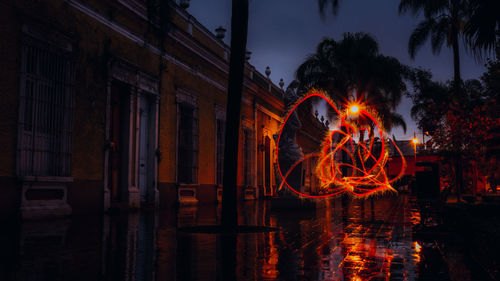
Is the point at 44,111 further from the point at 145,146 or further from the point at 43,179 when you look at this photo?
the point at 145,146

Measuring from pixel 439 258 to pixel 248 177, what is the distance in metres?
23.0

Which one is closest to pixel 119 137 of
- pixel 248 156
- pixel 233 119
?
pixel 233 119

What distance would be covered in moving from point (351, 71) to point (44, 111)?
22148mm

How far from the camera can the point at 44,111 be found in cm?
1194

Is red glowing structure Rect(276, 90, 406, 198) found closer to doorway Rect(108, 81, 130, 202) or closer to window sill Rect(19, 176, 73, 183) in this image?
doorway Rect(108, 81, 130, 202)

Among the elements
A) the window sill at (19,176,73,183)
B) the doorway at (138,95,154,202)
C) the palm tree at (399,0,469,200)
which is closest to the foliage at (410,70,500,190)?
the palm tree at (399,0,469,200)

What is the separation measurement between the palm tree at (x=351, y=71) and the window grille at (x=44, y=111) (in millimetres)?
19871

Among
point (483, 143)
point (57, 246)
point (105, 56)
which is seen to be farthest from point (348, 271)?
point (483, 143)

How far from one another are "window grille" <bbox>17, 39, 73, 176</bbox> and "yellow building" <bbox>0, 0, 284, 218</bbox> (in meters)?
0.02

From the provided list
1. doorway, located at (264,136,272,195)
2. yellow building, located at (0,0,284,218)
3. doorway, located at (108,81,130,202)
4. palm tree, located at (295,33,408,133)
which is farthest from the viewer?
doorway, located at (264,136,272,195)

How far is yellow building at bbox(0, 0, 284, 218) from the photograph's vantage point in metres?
11.1

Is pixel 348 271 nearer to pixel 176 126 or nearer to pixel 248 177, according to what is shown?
pixel 176 126

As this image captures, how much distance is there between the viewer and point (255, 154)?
29.2 meters

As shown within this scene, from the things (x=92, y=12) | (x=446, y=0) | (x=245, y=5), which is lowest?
(x=245, y=5)
